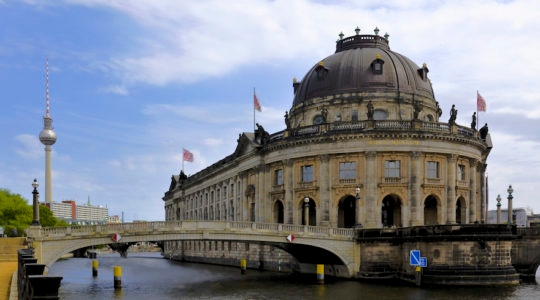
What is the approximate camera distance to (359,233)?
53594mm

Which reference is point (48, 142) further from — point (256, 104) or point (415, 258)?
point (415, 258)

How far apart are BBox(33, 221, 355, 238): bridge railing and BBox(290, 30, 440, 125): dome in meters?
20.3

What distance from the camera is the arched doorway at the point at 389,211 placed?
2506 inches

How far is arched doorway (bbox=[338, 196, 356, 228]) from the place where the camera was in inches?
2569

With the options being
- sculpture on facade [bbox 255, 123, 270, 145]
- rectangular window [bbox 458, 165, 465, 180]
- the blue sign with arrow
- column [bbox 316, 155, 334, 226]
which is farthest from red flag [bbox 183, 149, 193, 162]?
the blue sign with arrow

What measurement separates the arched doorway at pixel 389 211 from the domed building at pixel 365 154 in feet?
0.34

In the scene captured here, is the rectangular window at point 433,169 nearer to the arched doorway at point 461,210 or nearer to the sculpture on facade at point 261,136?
the arched doorway at point 461,210

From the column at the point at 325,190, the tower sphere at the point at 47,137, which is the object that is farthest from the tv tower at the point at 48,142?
the column at the point at 325,190

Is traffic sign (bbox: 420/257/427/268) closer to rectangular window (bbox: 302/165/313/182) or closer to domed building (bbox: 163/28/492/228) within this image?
domed building (bbox: 163/28/492/228)

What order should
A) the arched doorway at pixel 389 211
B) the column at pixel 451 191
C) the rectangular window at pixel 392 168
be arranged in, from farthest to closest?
the arched doorway at pixel 389 211, the column at pixel 451 191, the rectangular window at pixel 392 168

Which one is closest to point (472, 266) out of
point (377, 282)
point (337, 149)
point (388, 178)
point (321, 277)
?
point (377, 282)

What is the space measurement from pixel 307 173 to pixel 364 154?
6.76m

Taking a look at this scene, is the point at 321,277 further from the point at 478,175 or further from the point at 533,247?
the point at 478,175

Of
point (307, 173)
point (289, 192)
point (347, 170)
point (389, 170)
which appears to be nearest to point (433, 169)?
point (389, 170)
